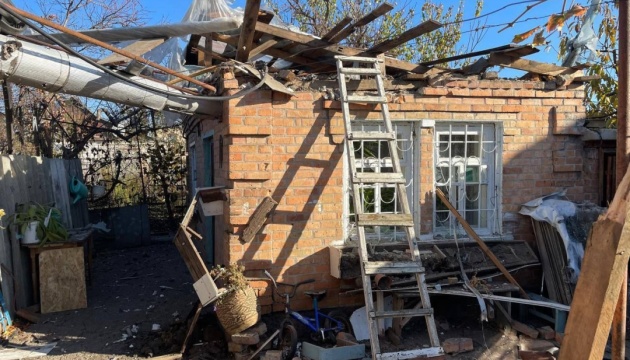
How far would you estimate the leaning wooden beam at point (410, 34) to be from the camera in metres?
4.47

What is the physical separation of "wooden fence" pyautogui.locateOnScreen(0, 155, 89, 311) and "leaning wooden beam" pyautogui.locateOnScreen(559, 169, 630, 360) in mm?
5981

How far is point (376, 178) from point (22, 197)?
203 inches

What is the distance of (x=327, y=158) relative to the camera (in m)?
5.18

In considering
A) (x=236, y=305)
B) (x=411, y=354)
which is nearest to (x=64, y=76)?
(x=236, y=305)

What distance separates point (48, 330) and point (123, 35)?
356 centimetres

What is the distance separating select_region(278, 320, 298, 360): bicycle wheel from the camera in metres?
4.51

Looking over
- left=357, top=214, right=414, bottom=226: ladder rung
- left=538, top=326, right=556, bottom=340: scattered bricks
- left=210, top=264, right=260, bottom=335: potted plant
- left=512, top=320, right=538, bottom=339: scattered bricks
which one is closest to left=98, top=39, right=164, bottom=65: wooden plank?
left=210, top=264, right=260, bottom=335: potted plant

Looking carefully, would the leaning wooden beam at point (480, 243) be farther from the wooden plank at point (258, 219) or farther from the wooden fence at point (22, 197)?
the wooden fence at point (22, 197)

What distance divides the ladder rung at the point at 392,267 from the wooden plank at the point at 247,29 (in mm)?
2416

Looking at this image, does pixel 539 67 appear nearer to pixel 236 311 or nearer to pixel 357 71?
pixel 357 71

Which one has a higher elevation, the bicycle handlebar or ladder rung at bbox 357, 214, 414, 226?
ladder rung at bbox 357, 214, 414, 226

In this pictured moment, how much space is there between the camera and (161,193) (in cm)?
1197

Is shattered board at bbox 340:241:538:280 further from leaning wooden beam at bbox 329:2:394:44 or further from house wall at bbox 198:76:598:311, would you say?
leaning wooden beam at bbox 329:2:394:44

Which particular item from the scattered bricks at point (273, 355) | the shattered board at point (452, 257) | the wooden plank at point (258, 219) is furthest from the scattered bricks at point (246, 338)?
the shattered board at point (452, 257)
